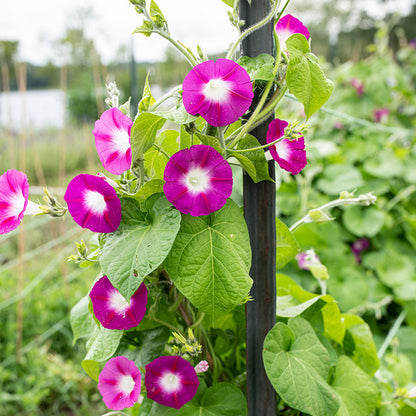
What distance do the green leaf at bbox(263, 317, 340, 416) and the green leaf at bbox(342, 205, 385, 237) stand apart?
132 cm

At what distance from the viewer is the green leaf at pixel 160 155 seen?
25.6 inches

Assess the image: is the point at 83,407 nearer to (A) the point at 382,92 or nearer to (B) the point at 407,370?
(B) the point at 407,370

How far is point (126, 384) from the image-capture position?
1.94ft

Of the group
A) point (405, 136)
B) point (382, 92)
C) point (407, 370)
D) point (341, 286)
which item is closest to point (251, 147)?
point (407, 370)

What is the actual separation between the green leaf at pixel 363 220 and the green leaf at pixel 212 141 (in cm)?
150

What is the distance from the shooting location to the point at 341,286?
67.1 inches

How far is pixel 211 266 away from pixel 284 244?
0.69ft

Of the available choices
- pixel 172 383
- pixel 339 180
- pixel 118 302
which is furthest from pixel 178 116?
pixel 339 180

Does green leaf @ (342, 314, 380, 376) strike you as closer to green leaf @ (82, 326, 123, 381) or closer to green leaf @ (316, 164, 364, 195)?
green leaf @ (82, 326, 123, 381)

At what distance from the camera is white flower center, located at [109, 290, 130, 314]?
0.57 metres

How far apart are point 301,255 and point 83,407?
46.4 inches

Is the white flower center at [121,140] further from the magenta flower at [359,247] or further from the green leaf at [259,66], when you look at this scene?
the magenta flower at [359,247]

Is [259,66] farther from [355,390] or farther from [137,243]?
[355,390]

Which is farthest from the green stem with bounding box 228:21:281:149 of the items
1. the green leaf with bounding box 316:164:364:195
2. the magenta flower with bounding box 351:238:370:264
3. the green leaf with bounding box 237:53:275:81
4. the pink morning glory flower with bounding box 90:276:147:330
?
the magenta flower with bounding box 351:238:370:264
